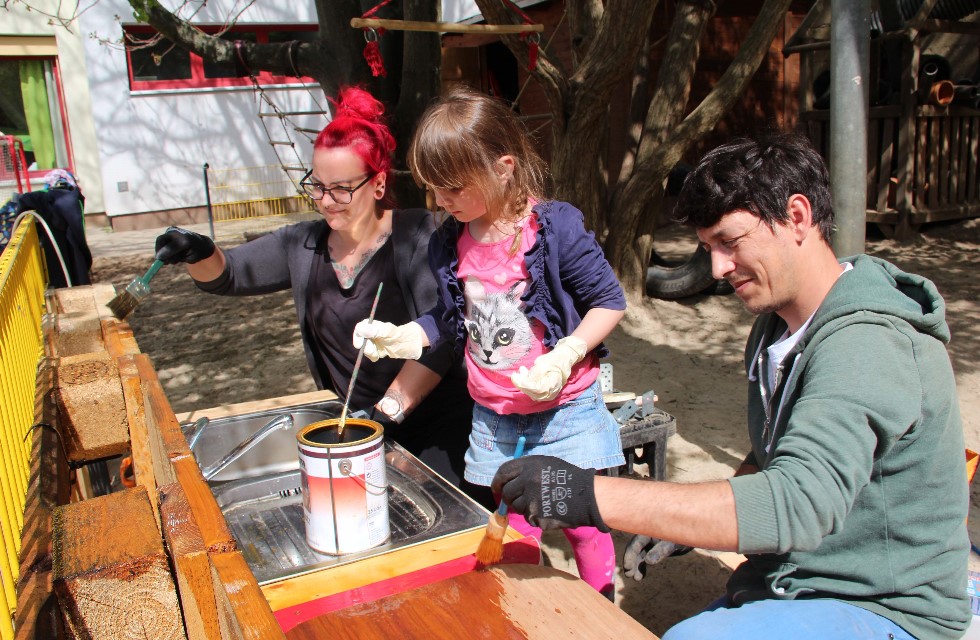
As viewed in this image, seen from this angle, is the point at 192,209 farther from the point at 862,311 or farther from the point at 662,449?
the point at 862,311

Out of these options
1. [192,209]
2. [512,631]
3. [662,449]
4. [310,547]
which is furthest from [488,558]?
[192,209]

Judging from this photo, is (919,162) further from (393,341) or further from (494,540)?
(494,540)

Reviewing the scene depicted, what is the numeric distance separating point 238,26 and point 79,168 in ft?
11.9

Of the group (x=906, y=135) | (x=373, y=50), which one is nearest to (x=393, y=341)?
(x=373, y=50)

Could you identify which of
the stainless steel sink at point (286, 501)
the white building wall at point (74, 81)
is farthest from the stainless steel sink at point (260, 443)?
the white building wall at point (74, 81)

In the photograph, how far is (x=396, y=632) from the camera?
4.06ft

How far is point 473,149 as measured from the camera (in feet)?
→ 6.12

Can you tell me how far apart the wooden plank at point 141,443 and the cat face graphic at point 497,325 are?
2.72 feet

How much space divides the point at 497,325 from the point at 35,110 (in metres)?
14.4

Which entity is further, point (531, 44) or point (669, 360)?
point (669, 360)

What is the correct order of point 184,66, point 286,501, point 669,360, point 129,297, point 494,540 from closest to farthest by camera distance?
point 494,540
point 286,501
point 129,297
point 669,360
point 184,66

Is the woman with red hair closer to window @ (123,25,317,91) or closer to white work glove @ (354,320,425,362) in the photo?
white work glove @ (354,320,425,362)

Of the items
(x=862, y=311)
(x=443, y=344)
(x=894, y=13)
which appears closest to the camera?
(x=862, y=311)

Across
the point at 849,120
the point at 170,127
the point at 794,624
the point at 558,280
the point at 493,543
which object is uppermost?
the point at 170,127
